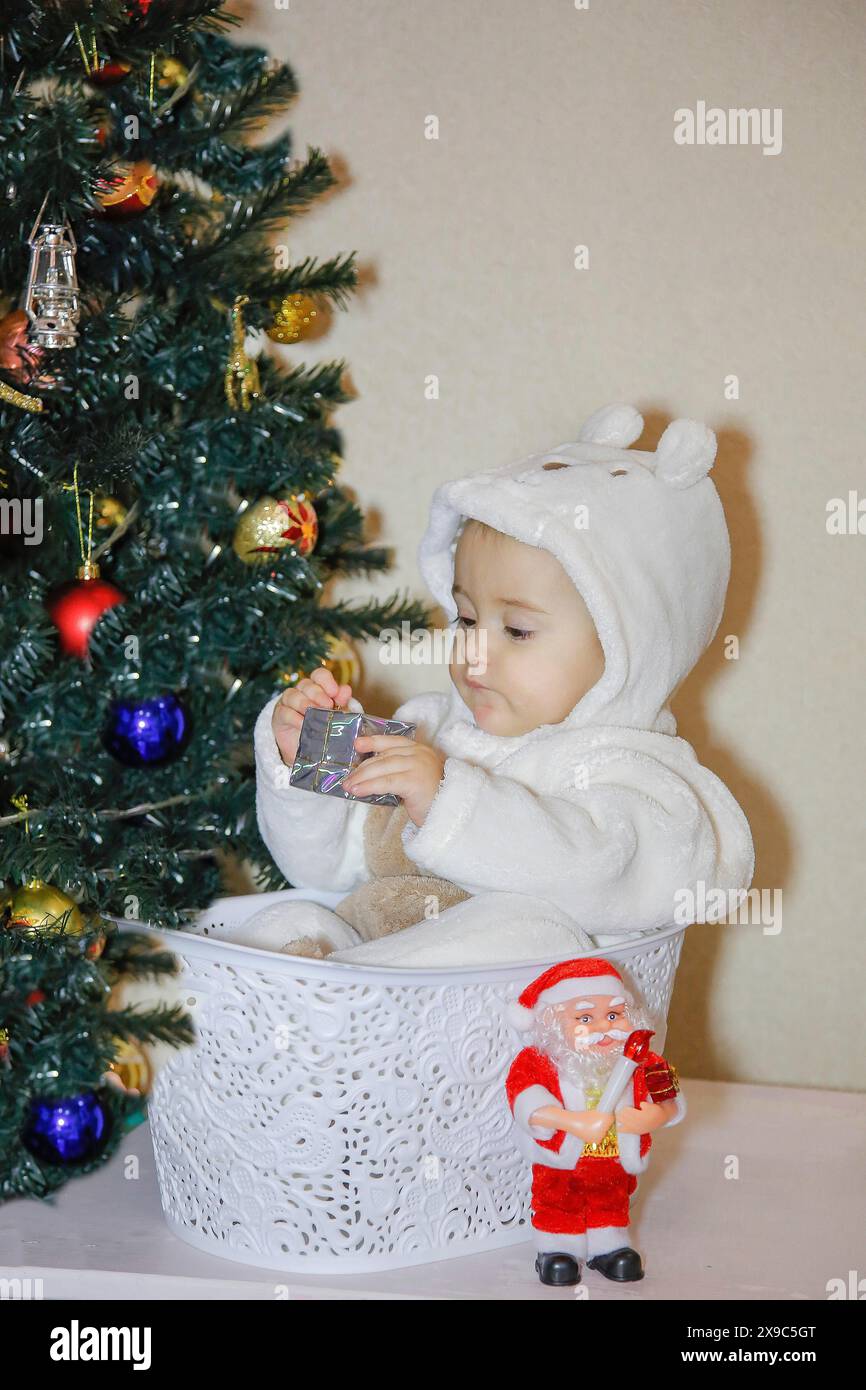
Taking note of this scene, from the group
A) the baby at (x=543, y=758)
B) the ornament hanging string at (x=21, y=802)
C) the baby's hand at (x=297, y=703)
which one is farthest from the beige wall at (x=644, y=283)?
the ornament hanging string at (x=21, y=802)

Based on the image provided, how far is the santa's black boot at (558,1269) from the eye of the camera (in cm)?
142

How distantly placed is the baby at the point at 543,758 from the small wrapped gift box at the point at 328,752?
20mm

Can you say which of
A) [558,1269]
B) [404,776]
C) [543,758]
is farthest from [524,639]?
[558,1269]

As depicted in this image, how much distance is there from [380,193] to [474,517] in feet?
2.22

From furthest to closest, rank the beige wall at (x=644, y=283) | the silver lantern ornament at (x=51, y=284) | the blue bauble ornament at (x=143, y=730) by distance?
the beige wall at (x=644, y=283) < the blue bauble ornament at (x=143, y=730) < the silver lantern ornament at (x=51, y=284)

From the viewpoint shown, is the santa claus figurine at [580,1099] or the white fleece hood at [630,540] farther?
the white fleece hood at [630,540]

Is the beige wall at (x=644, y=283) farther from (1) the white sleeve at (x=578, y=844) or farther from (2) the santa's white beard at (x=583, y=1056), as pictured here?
(2) the santa's white beard at (x=583, y=1056)

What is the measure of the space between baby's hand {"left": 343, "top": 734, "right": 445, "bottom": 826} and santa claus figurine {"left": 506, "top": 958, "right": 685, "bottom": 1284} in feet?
0.70

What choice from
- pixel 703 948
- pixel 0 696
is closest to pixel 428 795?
pixel 0 696

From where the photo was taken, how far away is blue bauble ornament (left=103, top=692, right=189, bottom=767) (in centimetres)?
146

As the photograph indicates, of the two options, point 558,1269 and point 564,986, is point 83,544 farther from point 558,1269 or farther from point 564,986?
point 558,1269

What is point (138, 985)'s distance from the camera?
1.45 metres

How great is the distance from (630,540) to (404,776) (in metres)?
0.37

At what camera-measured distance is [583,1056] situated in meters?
1.38
